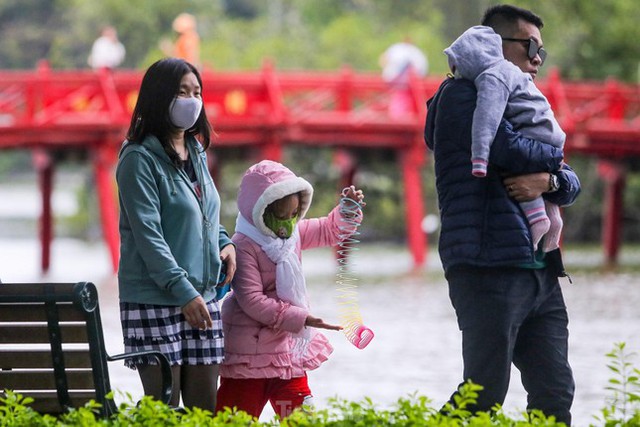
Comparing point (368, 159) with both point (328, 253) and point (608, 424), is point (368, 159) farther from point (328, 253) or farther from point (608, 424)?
point (608, 424)

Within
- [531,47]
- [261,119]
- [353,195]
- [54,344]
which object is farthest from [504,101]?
[261,119]

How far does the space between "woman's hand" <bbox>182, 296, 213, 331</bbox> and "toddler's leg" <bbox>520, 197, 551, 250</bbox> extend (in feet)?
3.81

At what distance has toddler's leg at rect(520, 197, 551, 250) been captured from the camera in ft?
19.7

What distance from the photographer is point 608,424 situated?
16.4 feet

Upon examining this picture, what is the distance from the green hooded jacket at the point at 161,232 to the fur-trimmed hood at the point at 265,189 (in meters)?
0.21

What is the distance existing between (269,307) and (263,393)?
1.09 feet

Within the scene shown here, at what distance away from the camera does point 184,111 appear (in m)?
6.10

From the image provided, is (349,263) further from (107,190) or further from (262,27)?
(262,27)

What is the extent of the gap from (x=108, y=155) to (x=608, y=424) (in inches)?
891

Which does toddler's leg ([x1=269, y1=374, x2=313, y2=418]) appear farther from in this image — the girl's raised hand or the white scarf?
the girl's raised hand

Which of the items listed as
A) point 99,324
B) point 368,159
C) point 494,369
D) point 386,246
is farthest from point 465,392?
point 386,246

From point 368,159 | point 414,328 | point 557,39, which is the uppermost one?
point 557,39

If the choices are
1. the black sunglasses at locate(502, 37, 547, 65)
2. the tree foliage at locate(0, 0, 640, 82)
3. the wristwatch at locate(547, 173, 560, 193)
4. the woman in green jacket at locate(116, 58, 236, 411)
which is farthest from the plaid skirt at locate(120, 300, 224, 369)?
the tree foliage at locate(0, 0, 640, 82)

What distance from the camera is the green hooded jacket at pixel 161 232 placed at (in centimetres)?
588
